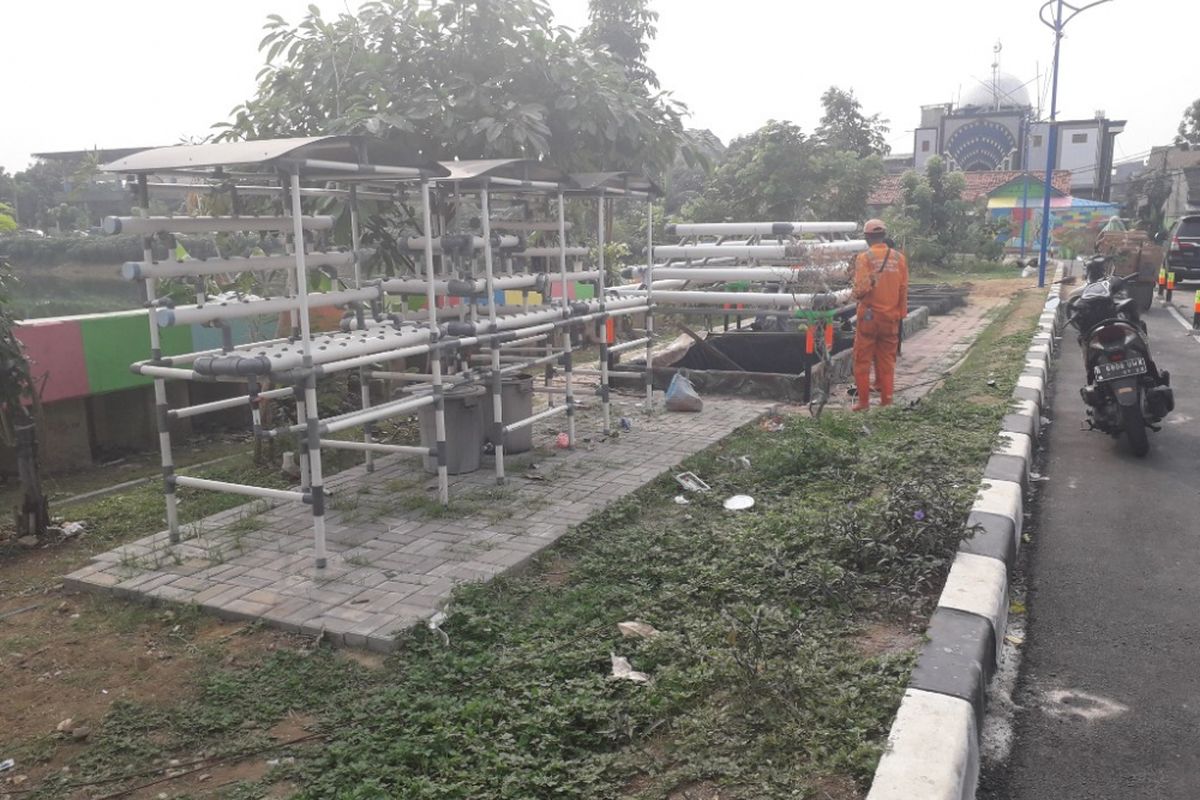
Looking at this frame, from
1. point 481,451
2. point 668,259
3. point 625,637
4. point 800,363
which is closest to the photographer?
point 625,637

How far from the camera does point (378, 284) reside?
587cm

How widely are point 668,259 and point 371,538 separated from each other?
6.51m

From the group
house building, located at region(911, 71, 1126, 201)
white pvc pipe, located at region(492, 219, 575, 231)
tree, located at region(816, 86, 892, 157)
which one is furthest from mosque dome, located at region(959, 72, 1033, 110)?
white pvc pipe, located at region(492, 219, 575, 231)

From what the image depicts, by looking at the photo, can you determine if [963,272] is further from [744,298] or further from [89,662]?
[89,662]

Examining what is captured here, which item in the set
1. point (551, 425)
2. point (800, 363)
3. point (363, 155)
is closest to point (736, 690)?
point (363, 155)

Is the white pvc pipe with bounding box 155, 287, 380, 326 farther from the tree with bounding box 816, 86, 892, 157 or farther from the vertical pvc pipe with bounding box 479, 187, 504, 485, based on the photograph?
the tree with bounding box 816, 86, 892, 157

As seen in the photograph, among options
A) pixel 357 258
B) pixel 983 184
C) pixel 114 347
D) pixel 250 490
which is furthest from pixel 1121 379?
pixel 983 184

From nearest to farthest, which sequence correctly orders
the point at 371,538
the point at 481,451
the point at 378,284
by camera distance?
1. the point at 371,538
2. the point at 378,284
3. the point at 481,451

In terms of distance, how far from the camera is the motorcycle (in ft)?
22.2

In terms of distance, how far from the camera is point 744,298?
922cm

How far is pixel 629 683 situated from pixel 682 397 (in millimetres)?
5317

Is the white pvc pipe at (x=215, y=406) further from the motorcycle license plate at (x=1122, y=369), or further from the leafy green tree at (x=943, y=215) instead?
the leafy green tree at (x=943, y=215)

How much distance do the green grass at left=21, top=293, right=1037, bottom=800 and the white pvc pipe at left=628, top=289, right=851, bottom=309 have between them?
3649mm

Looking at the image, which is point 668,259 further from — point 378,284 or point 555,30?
point 378,284
